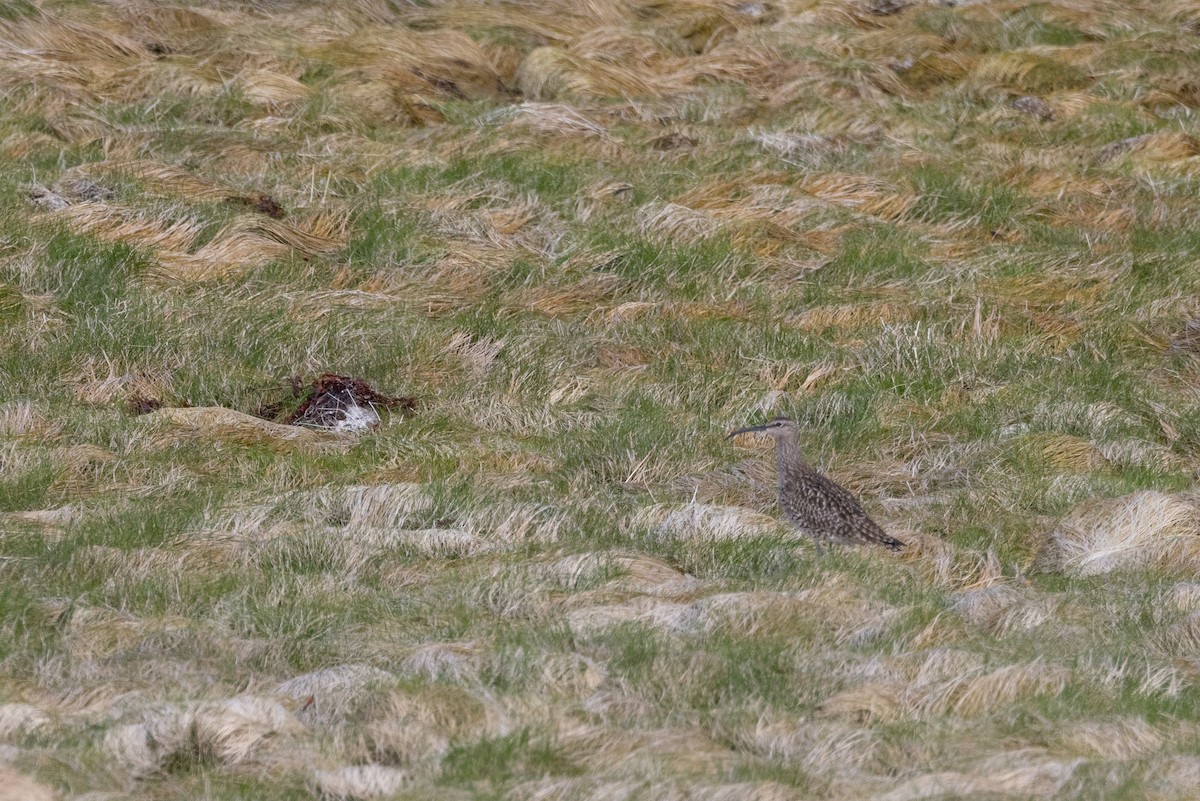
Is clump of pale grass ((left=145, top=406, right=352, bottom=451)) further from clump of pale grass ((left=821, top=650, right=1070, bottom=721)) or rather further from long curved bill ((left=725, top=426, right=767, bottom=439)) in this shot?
clump of pale grass ((left=821, top=650, right=1070, bottom=721))

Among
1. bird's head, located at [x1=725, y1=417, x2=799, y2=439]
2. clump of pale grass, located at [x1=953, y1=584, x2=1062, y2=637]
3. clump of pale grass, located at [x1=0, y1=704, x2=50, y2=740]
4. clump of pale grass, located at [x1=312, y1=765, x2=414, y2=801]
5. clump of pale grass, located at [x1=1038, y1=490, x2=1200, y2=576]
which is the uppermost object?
clump of pale grass, located at [x1=312, y1=765, x2=414, y2=801]

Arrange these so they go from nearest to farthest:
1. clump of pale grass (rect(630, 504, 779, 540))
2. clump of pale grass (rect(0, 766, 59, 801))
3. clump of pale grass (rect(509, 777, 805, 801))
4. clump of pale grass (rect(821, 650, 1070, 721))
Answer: clump of pale grass (rect(0, 766, 59, 801)) < clump of pale grass (rect(509, 777, 805, 801)) < clump of pale grass (rect(821, 650, 1070, 721)) < clump of pale grass (rect(630, 504, 779, 540))

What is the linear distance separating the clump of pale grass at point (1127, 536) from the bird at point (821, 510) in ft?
3.16

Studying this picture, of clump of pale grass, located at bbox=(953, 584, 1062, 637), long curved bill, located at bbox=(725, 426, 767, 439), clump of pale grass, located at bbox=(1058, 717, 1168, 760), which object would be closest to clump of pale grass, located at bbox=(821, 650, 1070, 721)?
clump of pale grass, located at bbox=(1058, 717, 1168, 760)

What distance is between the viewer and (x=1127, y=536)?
10047 mm

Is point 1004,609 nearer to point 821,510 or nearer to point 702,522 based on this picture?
point 821,510

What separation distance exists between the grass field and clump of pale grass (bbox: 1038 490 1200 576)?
1.2 inches

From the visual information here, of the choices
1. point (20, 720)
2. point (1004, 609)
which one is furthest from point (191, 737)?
point (1004, 609)

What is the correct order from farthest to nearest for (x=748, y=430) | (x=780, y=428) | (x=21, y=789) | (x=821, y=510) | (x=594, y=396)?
(x=594, y=396) < (x=748, y=430) < (x=780, y=428) < (x=821, y=510) < (x=21, y=789)

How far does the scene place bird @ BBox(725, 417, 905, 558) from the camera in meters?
9.72

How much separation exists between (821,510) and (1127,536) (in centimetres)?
174

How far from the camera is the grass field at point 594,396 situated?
23.4ft

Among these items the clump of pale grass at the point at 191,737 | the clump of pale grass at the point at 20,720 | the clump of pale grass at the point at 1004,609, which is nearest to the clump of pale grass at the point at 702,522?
the clump of pale grass at the point at 1004,609

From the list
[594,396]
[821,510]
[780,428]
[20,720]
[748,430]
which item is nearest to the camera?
[20,720]
